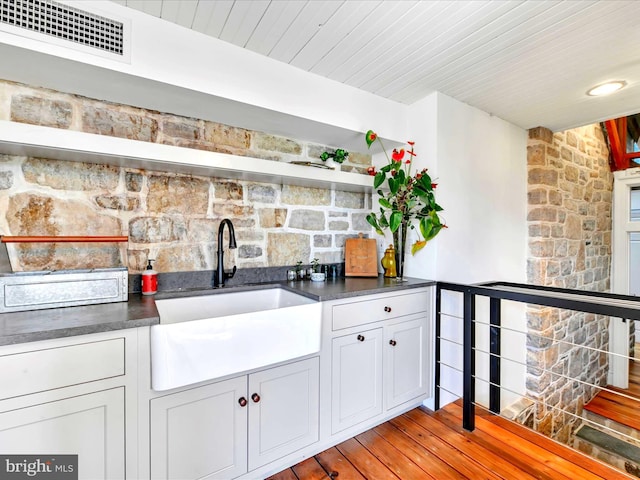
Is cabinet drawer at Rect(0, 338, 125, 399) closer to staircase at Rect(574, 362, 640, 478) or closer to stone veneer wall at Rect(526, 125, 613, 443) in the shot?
stone veneer wall at Rect(526, 125, 613, 443)

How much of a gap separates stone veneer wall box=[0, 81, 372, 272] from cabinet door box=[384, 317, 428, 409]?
0.78m

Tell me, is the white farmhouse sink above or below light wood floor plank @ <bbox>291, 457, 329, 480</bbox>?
above

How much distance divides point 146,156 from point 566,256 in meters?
3.79

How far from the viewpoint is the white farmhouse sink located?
116cm

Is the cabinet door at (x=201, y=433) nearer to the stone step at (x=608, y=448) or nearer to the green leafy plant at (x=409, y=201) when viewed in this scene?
the green leafy plant at (x=409, y=201)

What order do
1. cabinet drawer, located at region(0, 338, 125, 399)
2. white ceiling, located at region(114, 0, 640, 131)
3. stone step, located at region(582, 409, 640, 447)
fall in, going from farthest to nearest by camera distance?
stone step, located at region(582, 409, 640, 447) → white ceiling, located at region(114, 0, 640, 131) → cabinet drawer, located at region(0, 338, 125, 399)

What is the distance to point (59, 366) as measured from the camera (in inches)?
40.4

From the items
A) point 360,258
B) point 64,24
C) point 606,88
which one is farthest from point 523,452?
point 64,24

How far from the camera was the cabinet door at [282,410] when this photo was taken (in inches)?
56.1

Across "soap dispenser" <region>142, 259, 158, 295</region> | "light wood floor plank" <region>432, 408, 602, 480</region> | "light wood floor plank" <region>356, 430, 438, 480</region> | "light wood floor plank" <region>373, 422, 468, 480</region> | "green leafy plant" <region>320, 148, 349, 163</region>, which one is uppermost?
"green leafy plant" <region>320, 148, 349, 163</region>

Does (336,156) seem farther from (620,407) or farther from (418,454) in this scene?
(620,407)

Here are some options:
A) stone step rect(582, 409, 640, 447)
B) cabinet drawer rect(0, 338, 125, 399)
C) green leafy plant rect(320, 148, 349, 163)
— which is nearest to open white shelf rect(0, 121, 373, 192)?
green leafy plant rect(320, 148, 349, 163)

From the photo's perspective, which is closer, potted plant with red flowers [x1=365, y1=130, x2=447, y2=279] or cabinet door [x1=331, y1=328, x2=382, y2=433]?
cabinet door [x1=331, y1=328, x2=382, y2=433]

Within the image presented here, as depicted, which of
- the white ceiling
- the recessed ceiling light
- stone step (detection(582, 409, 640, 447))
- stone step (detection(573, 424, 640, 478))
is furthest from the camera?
stone step (detection(582, 409, 640, 447))
